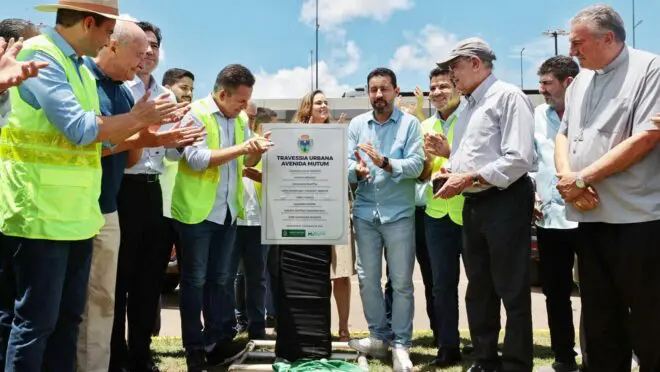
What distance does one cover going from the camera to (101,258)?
12.7 feet

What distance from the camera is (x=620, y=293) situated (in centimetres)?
355

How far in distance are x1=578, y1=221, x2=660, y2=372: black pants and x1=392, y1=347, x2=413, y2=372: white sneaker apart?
1435 mm

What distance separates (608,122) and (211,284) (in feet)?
10.2

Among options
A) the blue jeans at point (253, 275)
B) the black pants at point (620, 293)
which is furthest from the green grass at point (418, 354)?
the black pants at point (620, 293)

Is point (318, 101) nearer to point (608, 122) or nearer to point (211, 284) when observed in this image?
point (211, 284)

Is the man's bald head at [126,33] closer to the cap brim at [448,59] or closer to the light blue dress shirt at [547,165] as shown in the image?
the cap brim at [448,59]

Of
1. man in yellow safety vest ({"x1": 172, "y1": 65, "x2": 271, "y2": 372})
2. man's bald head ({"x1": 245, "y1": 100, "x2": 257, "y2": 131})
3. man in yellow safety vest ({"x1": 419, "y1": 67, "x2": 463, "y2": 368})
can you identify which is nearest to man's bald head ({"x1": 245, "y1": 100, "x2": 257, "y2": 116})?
man's bald head ({"x1": 245, "y1": 100, "x2": 257, "y2": 131})

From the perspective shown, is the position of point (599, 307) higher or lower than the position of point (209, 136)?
lower

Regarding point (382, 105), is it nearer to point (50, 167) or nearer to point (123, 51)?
point (123, 51)

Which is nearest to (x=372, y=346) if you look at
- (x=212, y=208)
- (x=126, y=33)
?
(x=212, y=208)

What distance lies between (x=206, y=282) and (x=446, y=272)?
1.96m

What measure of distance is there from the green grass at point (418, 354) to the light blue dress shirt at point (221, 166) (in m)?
1.29

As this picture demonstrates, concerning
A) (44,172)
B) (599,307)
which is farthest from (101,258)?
(599,307)

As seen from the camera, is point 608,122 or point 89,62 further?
point 89,62
